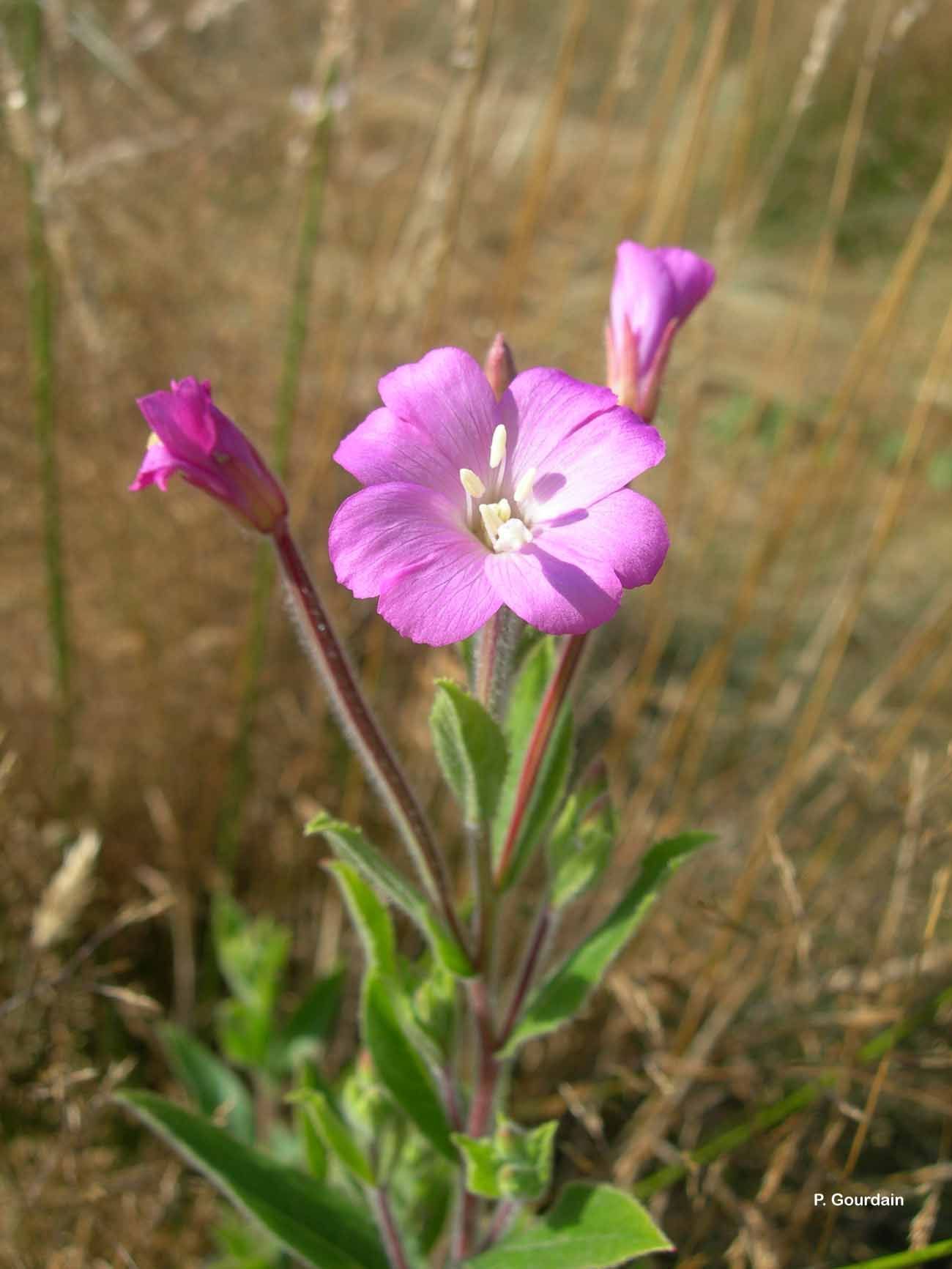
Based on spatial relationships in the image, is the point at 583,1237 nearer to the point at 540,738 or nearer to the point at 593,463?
the point at 540,738

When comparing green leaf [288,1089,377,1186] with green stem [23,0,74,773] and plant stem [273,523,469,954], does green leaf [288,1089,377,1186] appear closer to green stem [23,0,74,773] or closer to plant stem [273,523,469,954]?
plant stem [273,523,469,954]

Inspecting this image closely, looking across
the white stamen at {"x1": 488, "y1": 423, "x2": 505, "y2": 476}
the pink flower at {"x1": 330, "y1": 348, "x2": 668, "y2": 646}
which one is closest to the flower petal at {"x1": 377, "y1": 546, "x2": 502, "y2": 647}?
the pink flower at {"x1": 330, "y1": 348, "x2": 668, "y2": 646}

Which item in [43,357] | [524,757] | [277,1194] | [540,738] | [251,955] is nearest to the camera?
[540,738]

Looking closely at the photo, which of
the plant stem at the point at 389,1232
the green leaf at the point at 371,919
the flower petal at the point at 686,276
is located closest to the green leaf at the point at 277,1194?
the plant stem at the point at 389,1232

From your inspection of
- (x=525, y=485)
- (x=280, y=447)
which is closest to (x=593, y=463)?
(x=525, y=485)

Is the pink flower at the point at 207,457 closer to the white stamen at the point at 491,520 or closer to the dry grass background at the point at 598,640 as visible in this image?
the white stamen at the point at 491,520

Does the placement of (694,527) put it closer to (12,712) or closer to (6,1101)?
(12,712)
